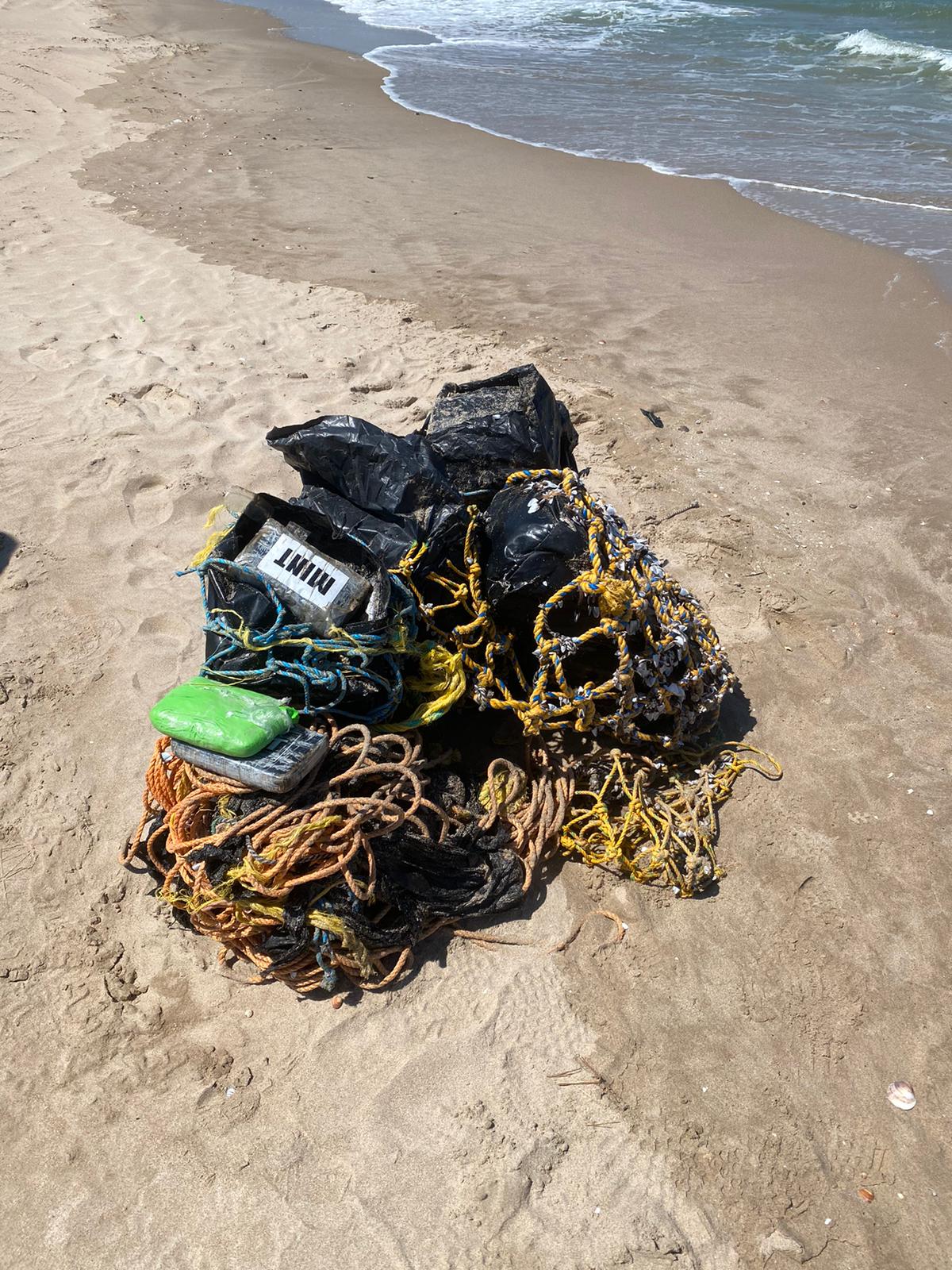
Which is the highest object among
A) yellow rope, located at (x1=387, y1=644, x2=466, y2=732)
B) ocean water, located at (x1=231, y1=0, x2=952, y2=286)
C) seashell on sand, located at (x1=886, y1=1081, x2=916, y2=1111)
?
ocean water, located at (x1=231, y1=0, x2=952, y2=286)

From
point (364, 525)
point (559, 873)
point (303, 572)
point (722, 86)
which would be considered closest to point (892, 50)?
point (722, 86)

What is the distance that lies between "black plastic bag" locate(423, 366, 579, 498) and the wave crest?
46.5 ft

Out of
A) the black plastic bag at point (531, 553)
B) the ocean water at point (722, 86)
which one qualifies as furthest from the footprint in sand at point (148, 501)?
the ocean water at point (722, 86)

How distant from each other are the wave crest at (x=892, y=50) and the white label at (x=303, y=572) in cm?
1550

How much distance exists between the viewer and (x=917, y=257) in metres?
7.61

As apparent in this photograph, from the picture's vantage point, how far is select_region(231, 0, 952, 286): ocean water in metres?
9.25

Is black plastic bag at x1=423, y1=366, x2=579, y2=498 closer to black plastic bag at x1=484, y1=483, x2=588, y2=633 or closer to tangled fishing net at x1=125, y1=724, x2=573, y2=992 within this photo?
black plastic bag at x1=484, y1=483, x2=588, y2=633

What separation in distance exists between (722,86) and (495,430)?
12769 mm

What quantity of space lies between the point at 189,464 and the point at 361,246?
12.8ft

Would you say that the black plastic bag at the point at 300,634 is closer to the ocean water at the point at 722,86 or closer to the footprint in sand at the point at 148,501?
the footprint in sand at the point at 148,501

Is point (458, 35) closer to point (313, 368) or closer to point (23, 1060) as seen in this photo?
point (313, 368)

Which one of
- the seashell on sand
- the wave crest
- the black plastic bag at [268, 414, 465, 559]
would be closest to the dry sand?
the seashell on sand

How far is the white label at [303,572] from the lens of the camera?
2.67m

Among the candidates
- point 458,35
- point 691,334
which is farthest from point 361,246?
point 458,35
